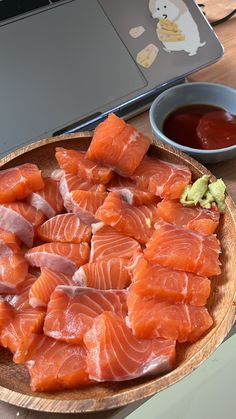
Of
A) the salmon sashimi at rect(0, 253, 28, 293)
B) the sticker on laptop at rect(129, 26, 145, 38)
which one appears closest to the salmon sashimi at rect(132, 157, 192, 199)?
the salmon sashimi at rect(0, 253, 28, 293)

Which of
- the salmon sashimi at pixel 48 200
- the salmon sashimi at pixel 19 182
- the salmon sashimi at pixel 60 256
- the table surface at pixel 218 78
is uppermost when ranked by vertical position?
the salmon sashimi at pixel 19 182

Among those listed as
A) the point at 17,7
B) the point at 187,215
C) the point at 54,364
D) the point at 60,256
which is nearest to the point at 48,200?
the point at 60,256

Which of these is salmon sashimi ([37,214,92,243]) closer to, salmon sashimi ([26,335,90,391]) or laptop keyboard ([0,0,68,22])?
salmon sashimi ([26,335,90,391])

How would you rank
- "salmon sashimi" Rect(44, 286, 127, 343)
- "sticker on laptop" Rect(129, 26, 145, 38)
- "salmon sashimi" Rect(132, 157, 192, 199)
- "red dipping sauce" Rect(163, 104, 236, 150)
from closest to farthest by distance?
"salmon sashimi" Rect(44, 286, 127, 343) < "salmon sashimi" Rect(132, 157, 192, 199) < "red dipping sauce" Rect(163, 104, 236, 150) < "sticker on laptop" Rect(129, 26, 145, 38)

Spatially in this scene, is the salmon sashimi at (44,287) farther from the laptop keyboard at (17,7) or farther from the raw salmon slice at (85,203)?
the laptop keyboard at (17,7)

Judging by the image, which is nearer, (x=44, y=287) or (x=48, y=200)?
(x=44, y=287)

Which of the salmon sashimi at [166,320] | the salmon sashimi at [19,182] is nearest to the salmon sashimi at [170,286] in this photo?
the salmon sashimi at [166,320]

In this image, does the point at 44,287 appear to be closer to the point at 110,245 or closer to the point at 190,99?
the point at 110,245
